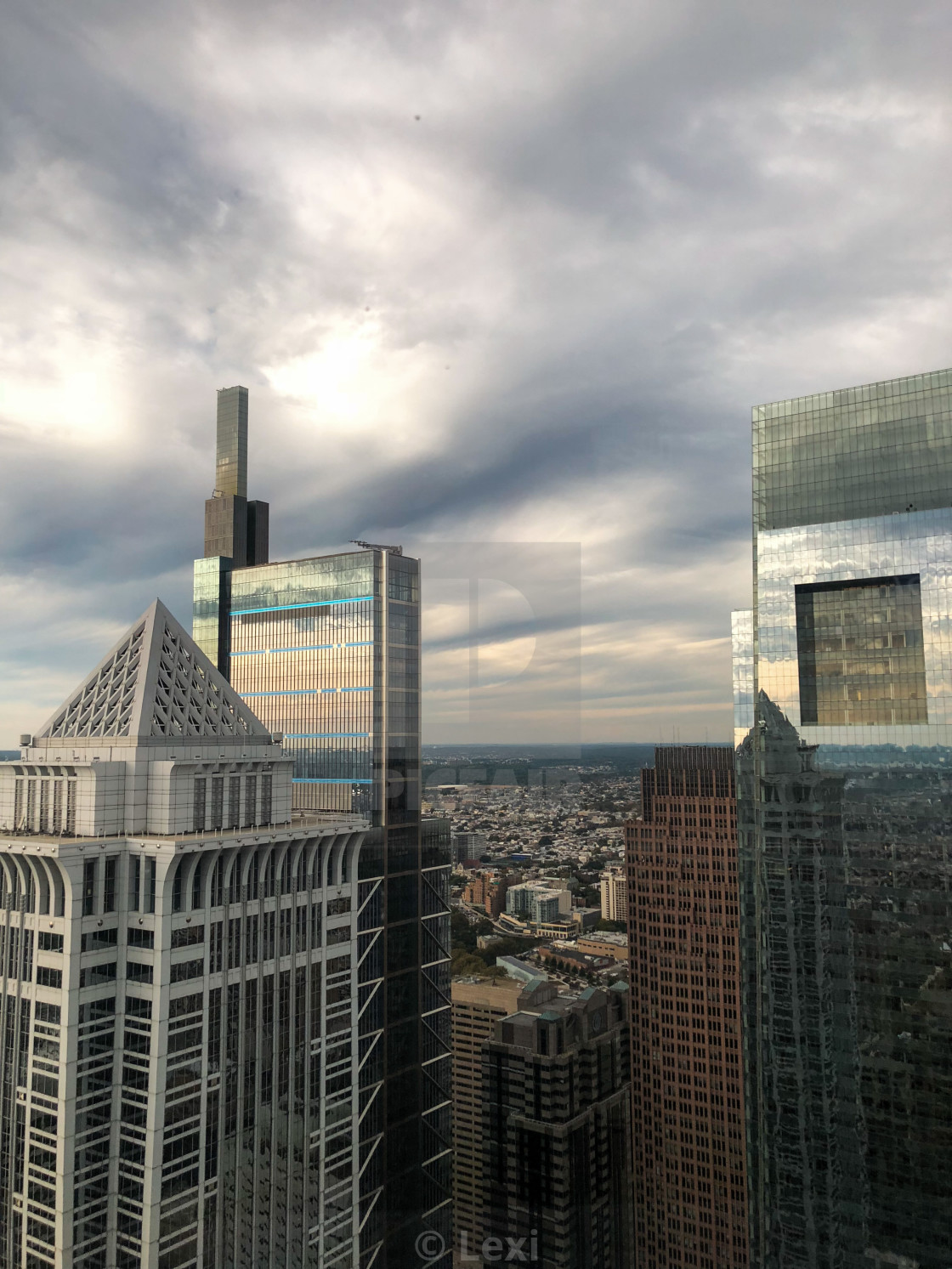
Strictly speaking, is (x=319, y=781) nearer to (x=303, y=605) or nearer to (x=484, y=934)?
(x=303, y=605)

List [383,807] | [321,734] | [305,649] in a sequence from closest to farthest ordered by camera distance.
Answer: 1. [383,807]
2. [321,734]
3. [305,649]

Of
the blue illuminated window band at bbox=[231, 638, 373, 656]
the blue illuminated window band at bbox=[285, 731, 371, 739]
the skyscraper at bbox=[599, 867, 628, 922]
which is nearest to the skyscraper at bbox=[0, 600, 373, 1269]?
the blue illuminated window band at bbox=[285, 731, 371, 739]

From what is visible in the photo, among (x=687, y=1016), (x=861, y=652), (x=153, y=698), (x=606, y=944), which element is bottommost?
(x=687, y=1016)

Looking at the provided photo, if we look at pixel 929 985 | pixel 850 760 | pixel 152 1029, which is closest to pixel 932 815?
pixel 850 760

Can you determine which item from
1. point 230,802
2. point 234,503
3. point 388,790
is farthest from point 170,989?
point 234,503

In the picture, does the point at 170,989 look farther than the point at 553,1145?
No

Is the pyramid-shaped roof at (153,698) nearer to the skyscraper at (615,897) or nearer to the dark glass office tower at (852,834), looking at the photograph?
the dark glass office tower at (852,834)

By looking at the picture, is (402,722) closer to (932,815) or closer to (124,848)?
(124,848)
